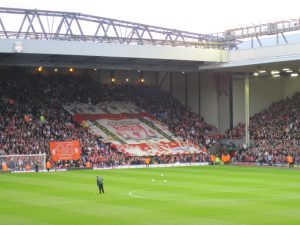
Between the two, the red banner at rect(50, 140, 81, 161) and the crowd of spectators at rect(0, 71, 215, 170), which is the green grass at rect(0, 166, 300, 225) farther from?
the crowd of spectators at rect(0, 71, 215, 170)

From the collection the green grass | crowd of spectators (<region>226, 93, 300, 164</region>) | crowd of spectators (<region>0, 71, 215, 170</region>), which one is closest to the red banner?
crowd of spectators (<region>0, 71, 215, 170</region>)

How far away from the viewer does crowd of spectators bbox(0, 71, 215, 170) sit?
56438 mm

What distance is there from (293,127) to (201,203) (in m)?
36.6

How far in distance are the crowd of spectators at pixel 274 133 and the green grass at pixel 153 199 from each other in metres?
12.0

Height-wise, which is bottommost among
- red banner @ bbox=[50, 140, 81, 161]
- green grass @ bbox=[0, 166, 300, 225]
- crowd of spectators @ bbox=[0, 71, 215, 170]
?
green grass @ bbox=[0, 166, 300, 225]

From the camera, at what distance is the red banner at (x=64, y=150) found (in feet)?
181

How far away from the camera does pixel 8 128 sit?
56.9m

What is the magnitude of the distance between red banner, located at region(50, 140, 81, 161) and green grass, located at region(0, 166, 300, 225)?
924cm

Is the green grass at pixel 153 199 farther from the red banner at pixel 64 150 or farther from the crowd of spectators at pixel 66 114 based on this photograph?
the crowd of spectators at pixel 66 114

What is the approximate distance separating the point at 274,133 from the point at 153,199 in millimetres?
35772

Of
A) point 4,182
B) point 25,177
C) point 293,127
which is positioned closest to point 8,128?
point 25,177

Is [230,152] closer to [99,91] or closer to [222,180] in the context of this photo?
[99,91]

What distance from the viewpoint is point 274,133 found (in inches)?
2489

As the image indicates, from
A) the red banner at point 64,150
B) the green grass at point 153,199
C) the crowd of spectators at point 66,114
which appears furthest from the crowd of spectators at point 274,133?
the red banner at point 64,150
